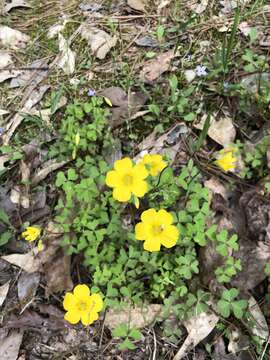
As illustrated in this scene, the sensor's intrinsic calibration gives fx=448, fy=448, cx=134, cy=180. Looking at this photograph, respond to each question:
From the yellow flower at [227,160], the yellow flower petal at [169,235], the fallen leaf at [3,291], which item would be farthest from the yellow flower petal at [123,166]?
the fallen leaf at [3,291]

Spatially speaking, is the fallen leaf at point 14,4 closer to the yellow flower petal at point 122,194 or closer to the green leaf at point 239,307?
the yellow flower petal at point 122,194

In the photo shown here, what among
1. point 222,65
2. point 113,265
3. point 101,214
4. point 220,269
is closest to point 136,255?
point 113,265

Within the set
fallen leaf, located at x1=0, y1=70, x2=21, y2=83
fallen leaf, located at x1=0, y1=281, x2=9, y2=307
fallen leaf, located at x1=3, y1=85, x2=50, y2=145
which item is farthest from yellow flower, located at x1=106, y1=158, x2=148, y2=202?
fallen leaf, located at x1=0, y1=70, x2=21, y2=83

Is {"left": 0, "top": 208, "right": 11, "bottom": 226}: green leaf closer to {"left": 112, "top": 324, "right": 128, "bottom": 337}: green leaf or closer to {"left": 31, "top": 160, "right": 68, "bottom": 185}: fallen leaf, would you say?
{"left": 31, "top": 160, "right": 68, "bottom": 185}: fallen leaf

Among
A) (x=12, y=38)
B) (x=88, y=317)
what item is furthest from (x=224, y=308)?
(x=12, y=38)

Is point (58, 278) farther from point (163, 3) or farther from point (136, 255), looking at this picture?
point (163, 3)
